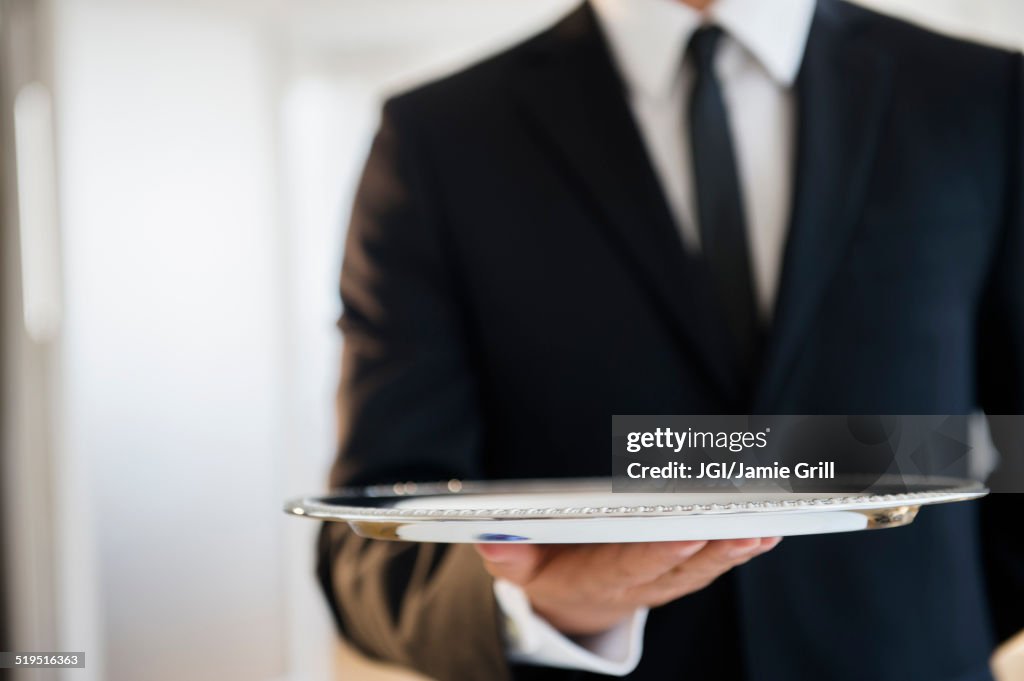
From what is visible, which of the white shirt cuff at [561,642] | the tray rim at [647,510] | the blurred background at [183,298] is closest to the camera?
the tray rim at [647,510]

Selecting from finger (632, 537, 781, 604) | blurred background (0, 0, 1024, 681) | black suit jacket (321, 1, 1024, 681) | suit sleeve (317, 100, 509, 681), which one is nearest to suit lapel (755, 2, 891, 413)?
black suit jacket (321, 1, 1024, 681)

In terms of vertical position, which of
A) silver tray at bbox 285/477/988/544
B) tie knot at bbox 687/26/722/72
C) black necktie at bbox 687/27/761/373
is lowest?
silver tray at bbox 285/477/988/544

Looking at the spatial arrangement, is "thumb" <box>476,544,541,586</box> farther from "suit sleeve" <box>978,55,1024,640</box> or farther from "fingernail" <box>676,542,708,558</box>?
"suit sleeve" <box>978,55,1024,640</box>

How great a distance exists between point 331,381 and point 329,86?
0.92m

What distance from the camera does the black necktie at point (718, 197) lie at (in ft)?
1.70

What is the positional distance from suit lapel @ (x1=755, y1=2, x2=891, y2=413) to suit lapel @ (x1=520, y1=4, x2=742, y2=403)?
3 cm

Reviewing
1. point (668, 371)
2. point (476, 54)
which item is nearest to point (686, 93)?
point (668, 371)

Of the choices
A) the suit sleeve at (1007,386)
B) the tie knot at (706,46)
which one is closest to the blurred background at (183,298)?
the suit sleeve at (1007,386)

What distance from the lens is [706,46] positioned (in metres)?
0.54

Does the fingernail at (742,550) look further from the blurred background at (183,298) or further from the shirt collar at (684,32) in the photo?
the blurred background at (183,298)

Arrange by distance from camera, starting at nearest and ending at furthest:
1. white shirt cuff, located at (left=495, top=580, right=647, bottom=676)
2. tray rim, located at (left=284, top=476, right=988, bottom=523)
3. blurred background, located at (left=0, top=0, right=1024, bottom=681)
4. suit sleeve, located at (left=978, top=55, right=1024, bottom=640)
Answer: tray rim, located at (left=284, top=476, right=988, bottom=523), white shirt cuff, located at (left=495, top=580, right=647, bottom=676), suit sleeve, located at (left=978, top=55, right=1024, bottom=640), blurred background, located at (left=0, top=0, right=1024, bottom=681)

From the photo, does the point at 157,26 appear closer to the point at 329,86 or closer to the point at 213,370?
the point at 329,86

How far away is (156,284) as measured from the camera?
2.64 meters

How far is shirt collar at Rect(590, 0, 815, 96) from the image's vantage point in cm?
53
